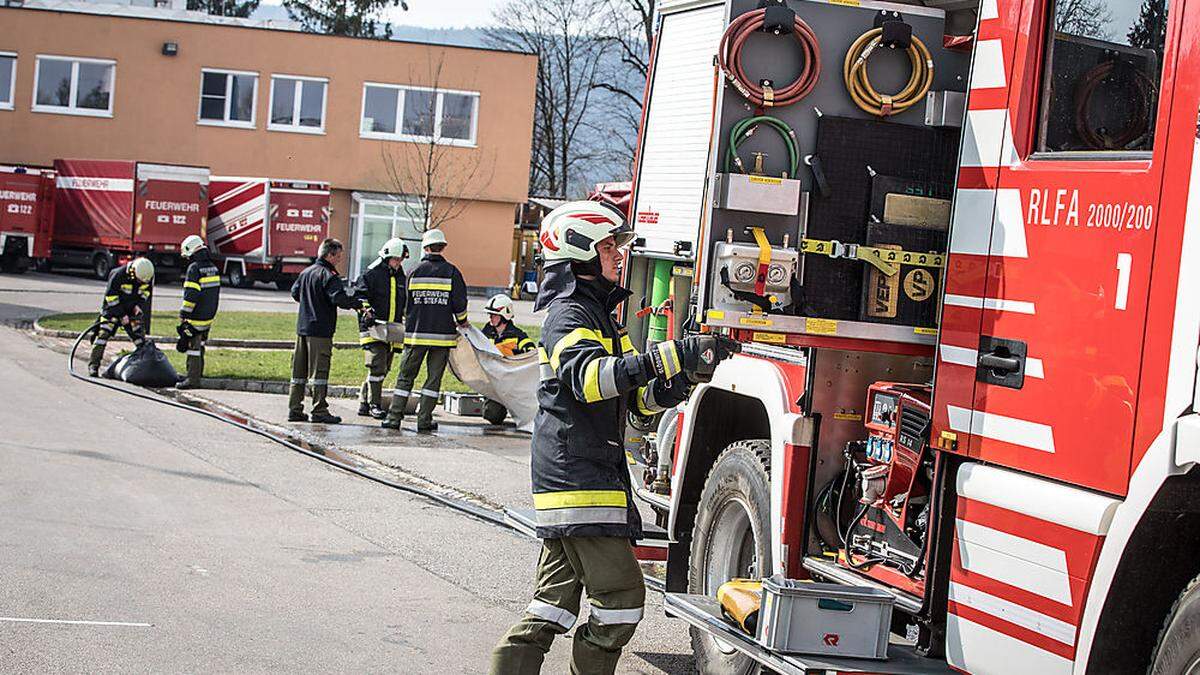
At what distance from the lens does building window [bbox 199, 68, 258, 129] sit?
4444 cm

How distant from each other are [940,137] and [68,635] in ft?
14.3

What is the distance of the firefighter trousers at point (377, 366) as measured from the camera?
635 inches

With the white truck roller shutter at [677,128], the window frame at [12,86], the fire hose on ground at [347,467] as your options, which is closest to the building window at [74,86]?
the window frame at [12,86]

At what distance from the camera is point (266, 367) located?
64.5ft

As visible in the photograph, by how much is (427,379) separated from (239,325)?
1204 cm

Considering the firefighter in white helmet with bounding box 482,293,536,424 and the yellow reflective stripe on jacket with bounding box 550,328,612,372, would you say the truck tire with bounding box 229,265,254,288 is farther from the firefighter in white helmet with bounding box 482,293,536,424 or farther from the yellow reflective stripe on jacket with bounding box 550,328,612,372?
the yellow reflective stripe on jacket with bounding box 550,328,612,372

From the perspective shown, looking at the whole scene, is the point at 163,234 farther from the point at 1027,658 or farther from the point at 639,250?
the point at 1027,658

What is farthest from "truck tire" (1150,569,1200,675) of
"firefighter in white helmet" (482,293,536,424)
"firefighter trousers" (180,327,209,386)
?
"firefighter trousers" (180,327,209,386)

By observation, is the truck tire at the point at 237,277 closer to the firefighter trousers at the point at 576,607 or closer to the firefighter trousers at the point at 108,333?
the firefighter trousers at the point at 108,333

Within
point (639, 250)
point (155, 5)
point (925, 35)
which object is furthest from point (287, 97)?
point (925, 35)

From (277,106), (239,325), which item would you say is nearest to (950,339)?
(239,325)

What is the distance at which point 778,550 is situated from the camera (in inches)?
230

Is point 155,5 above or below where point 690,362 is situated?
above

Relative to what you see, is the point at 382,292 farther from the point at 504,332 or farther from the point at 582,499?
the point at 582,499
